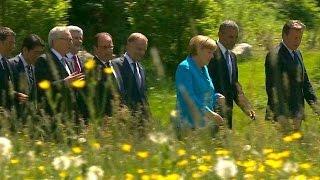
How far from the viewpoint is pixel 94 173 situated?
4.91 meters

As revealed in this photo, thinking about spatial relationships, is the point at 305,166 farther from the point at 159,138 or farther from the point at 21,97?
the point at 21,97

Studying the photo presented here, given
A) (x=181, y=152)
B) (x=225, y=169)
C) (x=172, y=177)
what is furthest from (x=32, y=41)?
(x=225, y=169)

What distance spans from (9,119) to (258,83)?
855cm

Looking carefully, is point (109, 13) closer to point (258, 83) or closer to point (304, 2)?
point (258, 83)

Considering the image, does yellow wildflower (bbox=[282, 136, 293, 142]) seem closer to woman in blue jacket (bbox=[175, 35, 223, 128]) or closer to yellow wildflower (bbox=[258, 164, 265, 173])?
yellow wildflower (bbox=[258, 164, 265, 173])

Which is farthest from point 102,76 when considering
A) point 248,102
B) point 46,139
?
point 46,139

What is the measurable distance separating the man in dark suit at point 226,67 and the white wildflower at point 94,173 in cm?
387

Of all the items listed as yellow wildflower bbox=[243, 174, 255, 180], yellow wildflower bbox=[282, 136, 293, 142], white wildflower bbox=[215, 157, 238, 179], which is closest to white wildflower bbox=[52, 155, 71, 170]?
white wildflower bbox=[215, 157, 238, 179]

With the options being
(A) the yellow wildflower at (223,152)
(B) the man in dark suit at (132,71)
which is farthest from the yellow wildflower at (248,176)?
(B) the man in dark suit at (132,71)

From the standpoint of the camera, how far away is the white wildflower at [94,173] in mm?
4816

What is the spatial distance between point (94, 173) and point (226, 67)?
412 centimetres

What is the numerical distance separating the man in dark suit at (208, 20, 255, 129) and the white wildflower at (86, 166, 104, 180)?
152 inches

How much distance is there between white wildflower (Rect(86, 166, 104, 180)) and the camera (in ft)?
15.8

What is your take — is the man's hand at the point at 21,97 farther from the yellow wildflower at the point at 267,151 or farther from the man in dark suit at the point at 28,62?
the yellow wildflower at the point at 267,151
